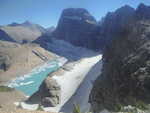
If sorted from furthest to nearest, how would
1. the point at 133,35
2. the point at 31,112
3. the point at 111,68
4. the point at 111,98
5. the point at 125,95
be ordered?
the point at 133,35
the point at 111,68
the point at 111,98
the point at 125,95
the point at 31,112

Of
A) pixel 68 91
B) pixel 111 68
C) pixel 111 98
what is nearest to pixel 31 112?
pixel 111 98

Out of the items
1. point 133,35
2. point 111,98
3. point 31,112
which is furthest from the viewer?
point 133,35

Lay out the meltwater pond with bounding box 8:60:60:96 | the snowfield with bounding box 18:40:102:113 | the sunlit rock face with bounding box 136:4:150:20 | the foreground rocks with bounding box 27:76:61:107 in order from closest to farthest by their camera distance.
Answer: the snowfield with bounding box 18:40:102:113, the foreground rocks with bounding box 27:76:61:107, the sunlit rock face with bounding box 136:4:150:20, the meltwater pond with bounding box 8:60:60:96

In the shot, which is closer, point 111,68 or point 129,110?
point 129,110

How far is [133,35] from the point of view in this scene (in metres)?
87.8

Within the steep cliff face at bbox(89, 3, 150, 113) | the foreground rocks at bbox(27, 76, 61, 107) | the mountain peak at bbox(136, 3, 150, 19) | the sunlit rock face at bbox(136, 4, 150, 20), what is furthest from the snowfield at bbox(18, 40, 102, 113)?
the sunlit rock face at bbox(136, 4, 150, 20)

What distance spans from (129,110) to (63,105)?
8204 cm

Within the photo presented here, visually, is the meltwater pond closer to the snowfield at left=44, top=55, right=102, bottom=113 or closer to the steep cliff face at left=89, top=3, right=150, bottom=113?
the snowfield at left=44, top=55, right=102, bottom=113

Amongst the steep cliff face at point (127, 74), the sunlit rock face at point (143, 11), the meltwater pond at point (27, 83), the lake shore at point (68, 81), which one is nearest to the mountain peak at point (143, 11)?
the sunlit rock face at point (143, 11)

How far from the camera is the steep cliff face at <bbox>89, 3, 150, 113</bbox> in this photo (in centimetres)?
5016

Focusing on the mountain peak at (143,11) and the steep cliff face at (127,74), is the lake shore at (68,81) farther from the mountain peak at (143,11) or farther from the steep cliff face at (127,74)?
the mountain peak at (143,11)

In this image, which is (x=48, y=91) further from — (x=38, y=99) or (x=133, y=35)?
(x=133, y=35)

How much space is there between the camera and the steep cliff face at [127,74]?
1975 inches

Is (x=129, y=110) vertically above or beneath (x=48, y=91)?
above
